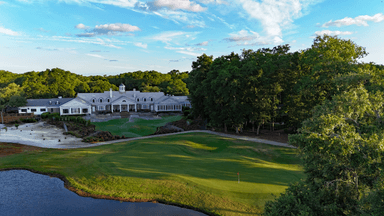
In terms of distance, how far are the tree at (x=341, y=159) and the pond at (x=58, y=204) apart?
6.29 meters

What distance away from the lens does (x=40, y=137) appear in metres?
34.5

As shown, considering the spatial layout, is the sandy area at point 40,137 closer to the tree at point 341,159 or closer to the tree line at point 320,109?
the tree line at point 320,109

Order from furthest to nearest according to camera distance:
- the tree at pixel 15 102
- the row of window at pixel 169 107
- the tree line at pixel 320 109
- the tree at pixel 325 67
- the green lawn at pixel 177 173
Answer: the row of window at pixel 169 107, the tree at pixel 15 102, the tree at pixel 325 67, the green lawn at pixel 177 173, the tree line at pixel 320 109

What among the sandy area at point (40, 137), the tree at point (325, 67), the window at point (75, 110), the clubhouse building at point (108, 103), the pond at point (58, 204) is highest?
the tree at point (325, 67)

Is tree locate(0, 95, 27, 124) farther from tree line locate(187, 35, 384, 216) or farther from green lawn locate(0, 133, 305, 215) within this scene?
tree line locate(187, 35, 384, 216)

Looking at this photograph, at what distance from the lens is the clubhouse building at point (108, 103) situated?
5966cm

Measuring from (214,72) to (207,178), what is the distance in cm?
2550

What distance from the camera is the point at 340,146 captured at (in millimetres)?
8266

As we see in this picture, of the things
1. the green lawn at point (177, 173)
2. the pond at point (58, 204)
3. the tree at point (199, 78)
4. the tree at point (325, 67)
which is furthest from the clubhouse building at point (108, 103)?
the pond at point (58, 204)

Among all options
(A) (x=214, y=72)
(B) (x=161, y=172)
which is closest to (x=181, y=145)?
(B) (x=161, y=172)

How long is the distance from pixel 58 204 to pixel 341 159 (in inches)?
637

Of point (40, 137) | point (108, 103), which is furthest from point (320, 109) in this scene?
point (108, 103)

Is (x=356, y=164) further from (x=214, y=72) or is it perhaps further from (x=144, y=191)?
(x=214, y=72)

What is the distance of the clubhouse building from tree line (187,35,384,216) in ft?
73.7
